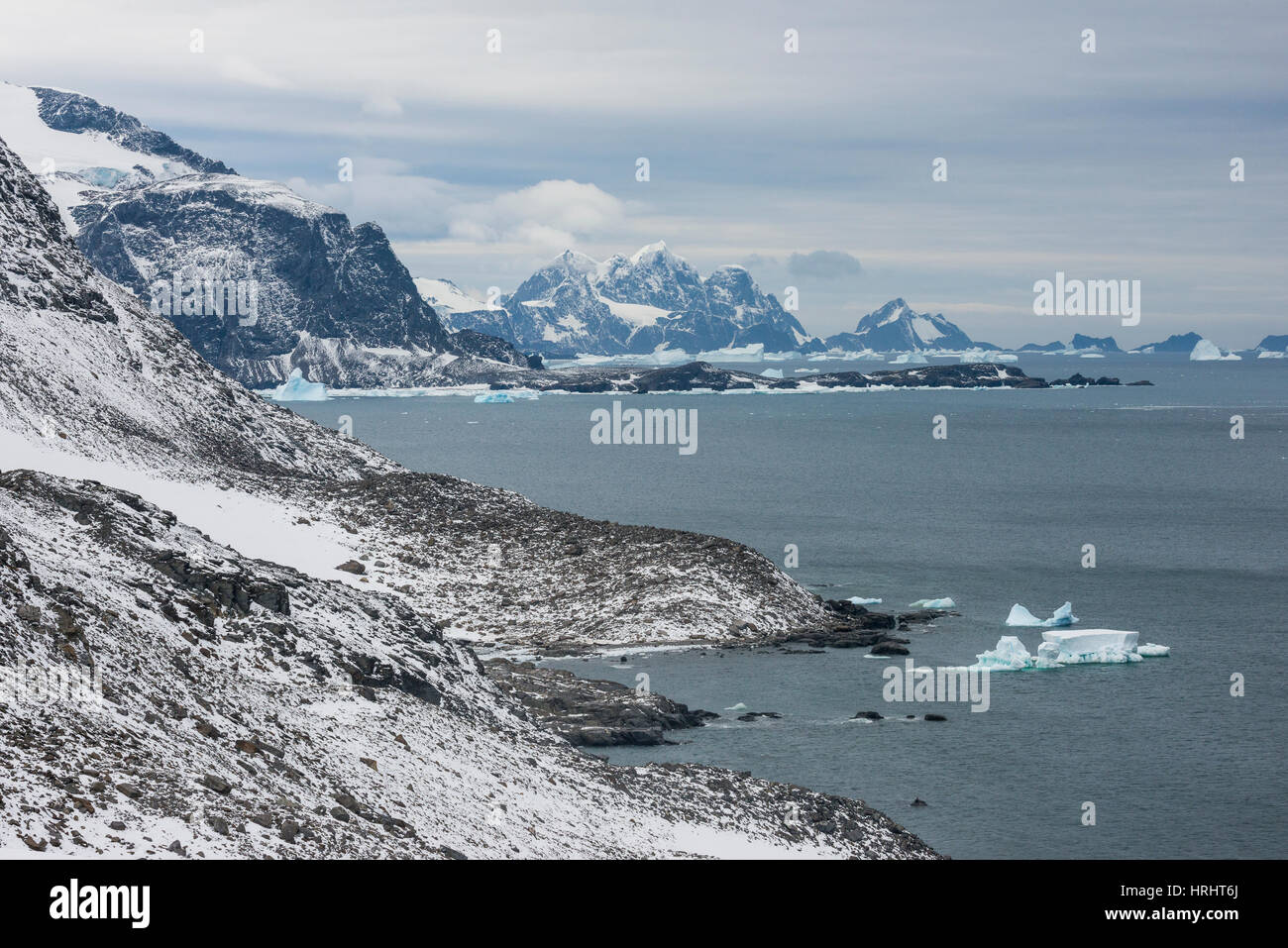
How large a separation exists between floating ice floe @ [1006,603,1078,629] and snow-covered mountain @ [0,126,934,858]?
10.7m

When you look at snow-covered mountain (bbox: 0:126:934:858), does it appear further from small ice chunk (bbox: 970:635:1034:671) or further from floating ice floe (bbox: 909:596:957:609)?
small ice chunk (bbox: 970:635:1034:671)

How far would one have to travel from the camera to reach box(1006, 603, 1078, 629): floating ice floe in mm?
67938

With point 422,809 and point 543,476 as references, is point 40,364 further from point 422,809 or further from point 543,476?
point 543,476

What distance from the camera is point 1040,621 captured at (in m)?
68.9

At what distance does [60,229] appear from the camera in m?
88.4

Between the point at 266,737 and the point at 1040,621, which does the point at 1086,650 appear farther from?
the point at 266,737

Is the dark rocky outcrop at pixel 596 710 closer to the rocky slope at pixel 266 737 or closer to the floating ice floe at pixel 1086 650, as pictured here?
the rocky slope at pixel 266 737

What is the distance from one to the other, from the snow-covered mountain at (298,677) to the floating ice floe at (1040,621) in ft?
35.1

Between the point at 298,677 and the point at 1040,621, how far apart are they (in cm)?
4722

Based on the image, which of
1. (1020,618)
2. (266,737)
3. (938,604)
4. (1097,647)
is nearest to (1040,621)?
(1020,618)

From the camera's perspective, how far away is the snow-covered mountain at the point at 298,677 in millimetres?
22609

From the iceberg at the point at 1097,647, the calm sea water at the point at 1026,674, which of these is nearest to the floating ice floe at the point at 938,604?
the calm sea water at the point at 1026,674

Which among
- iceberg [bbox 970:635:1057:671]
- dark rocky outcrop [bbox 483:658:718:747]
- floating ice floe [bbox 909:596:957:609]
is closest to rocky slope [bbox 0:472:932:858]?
dark rocky outcrop [bbox 483:658:718:747]
